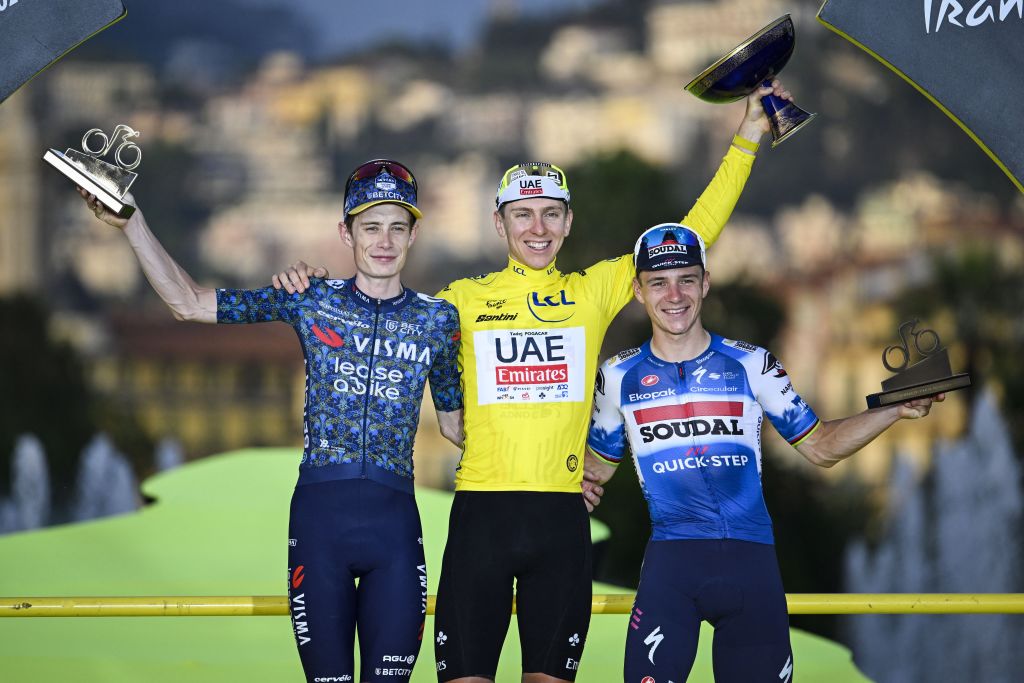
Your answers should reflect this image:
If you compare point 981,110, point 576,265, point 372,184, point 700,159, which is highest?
point 700,159

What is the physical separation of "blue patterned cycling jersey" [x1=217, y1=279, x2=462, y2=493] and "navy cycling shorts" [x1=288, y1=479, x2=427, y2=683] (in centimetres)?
12

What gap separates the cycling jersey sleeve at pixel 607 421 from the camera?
4.82 metres

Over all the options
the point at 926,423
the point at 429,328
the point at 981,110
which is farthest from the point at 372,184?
the point at 926,423

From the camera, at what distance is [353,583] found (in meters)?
4.45

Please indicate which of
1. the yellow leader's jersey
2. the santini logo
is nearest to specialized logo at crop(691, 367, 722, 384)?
the yellow leader's jersey

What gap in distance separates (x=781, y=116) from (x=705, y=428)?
146 cm

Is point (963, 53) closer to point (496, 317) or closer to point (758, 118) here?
point (758, 118)

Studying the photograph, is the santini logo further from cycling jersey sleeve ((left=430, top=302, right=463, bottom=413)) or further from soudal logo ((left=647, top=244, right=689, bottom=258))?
cycling jersey sleeve ((left=430, top=302, right=463, bottom=413))

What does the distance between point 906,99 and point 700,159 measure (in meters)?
4.90

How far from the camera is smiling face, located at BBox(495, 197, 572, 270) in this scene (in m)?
5.00

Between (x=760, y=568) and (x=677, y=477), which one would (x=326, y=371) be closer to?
(x=677, y=477)

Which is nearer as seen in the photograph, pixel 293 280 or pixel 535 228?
pixel 293 280

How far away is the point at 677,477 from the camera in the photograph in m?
4.57

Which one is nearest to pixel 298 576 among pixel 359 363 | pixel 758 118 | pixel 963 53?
pixel 359 363
